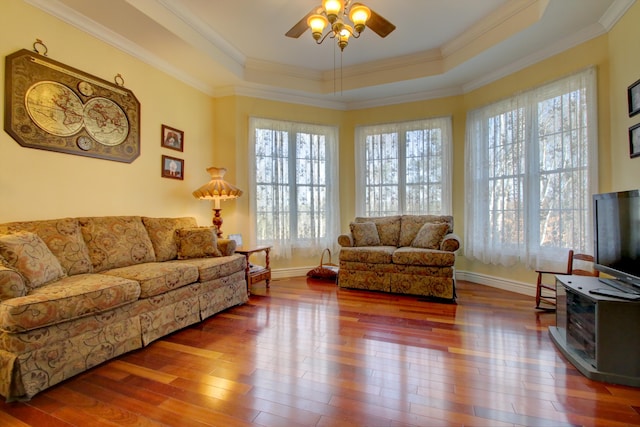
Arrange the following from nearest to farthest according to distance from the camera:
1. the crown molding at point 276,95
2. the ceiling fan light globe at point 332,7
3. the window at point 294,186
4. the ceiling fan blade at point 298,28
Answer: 1. the ceiling fan light globe at point 332,7
2. the ceiling fan blade at point 298,28
3. the crown molding at point 276,95
4. the window at point 294,186

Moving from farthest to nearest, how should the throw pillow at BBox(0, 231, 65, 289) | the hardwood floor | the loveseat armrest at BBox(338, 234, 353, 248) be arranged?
the loveseat armrest at BBox(338, 234, 353, 248)
the throw pillow at BBox(0, 231, 65, 289)
the hardwood floor

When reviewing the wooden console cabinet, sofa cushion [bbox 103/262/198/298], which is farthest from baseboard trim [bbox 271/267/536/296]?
sofa cushion [bbox 103/262/198/298]

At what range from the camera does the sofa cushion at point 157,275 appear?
2320mm

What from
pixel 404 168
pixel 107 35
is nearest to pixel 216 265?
pixel 107 35

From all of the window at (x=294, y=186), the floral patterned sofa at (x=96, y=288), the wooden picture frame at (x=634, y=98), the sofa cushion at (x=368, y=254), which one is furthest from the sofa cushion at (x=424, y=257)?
the wooden picture frame at (x=634, y=98)

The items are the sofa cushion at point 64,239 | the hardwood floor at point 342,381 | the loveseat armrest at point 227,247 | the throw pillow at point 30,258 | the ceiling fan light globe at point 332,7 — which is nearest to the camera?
the hardwood floor at point 342,381

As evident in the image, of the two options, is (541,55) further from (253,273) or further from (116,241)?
(116,241)

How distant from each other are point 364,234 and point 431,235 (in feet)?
2.95

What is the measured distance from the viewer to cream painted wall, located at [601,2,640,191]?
8.34 feet

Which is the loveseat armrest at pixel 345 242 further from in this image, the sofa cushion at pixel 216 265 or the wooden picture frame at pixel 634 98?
the wooden picture frame at pixel 634 98

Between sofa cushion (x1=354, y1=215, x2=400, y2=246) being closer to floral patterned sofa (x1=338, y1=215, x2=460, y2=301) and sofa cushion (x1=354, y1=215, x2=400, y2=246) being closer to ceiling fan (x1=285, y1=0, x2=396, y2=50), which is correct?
floral patterned sofa (x1=338, y1=215, x2=460, y2=301)

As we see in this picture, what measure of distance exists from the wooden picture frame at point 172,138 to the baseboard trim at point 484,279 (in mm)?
2185

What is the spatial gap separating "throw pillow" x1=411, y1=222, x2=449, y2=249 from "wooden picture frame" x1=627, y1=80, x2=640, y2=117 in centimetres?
194

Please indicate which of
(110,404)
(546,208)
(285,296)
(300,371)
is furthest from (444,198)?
(110,404)
